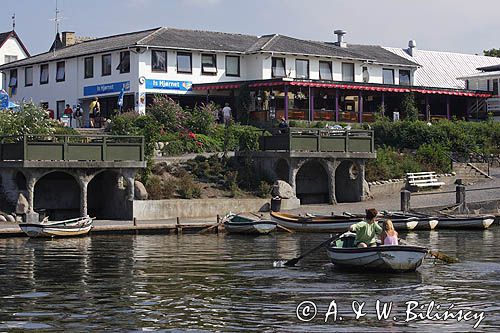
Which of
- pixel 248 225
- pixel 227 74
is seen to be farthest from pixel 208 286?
pixel 227 74

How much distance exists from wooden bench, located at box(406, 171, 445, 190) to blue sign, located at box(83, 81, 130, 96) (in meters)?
20.1

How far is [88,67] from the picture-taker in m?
71.1

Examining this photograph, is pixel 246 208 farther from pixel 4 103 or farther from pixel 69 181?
pixel 4 103

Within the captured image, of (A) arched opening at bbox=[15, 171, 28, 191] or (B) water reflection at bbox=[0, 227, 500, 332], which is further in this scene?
(A) arched opening at bbox=[15, 171, 28, 191]

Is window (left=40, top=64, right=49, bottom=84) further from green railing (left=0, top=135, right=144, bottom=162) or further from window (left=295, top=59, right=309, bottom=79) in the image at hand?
green railing (left=0, top=135, right=144, bottom=162)

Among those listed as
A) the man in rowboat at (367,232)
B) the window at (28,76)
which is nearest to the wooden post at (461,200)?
the man in rowboat at (367,232)

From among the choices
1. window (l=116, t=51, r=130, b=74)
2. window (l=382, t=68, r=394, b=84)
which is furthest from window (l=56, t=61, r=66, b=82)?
window (l=382, t=68, r=394, b=84)

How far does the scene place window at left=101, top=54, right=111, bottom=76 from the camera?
69.1m

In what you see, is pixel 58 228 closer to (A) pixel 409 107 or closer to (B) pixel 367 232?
Result: (B) pixel 367 232

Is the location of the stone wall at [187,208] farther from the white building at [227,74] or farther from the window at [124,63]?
the window at [124,63]

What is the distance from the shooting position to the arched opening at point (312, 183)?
5503cm

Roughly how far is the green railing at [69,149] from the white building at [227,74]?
18.4m

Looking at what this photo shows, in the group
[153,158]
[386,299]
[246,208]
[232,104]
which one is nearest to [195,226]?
[246,208]

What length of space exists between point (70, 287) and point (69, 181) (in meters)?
23.0
